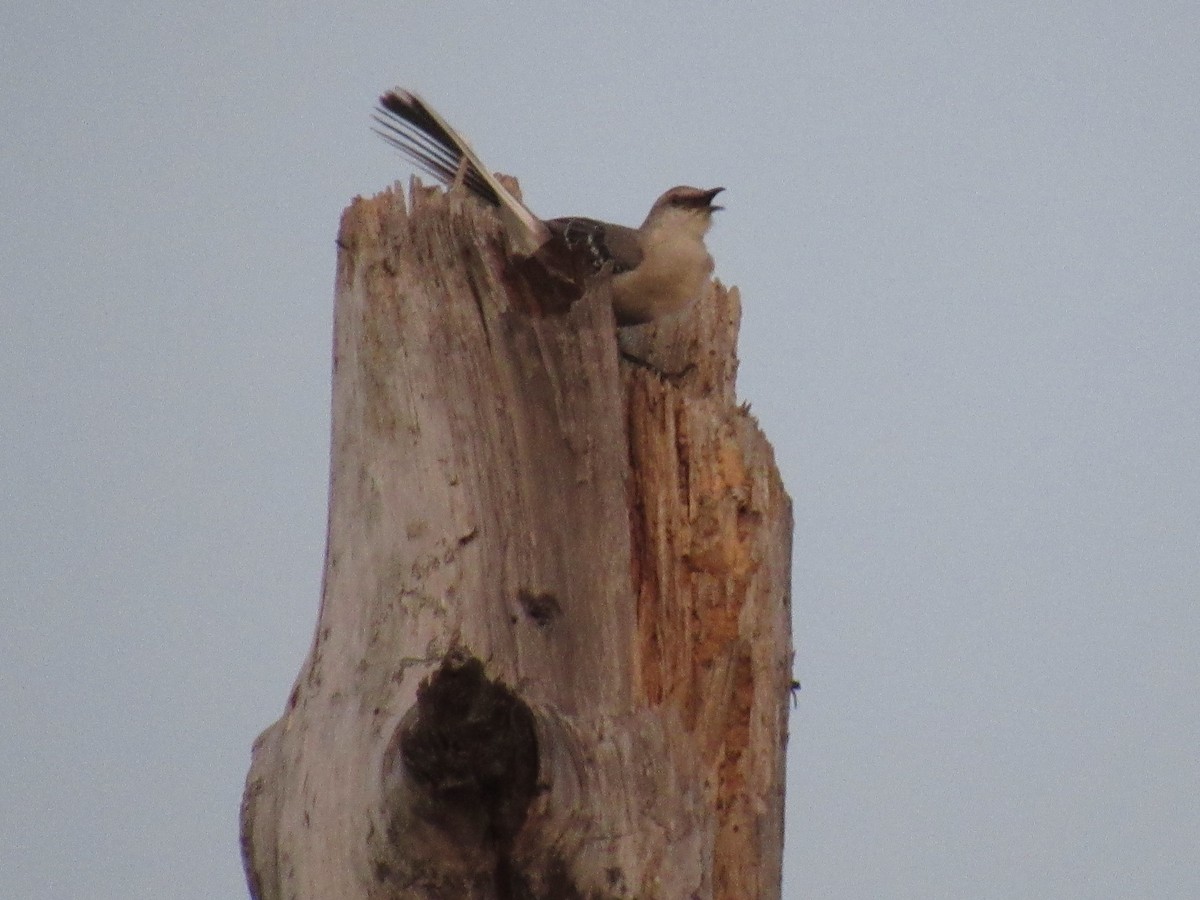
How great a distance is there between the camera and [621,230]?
6508mm

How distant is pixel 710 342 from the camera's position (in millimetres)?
5406

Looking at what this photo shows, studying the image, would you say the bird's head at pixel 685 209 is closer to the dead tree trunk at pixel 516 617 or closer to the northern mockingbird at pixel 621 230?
the northern mockingbird at pixel 621 230

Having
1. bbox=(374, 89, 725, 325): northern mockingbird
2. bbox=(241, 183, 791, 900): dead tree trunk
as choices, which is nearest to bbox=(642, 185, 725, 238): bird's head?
bbox=(374, 89, 725, 325): northern mockingbird

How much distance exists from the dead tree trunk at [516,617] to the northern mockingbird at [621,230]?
66cm

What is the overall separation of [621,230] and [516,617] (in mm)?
2875

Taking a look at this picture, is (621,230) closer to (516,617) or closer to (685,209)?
(685,209)

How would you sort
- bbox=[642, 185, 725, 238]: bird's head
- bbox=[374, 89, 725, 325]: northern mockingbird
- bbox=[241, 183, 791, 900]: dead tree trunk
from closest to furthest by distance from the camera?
bbox=[241, 183, 791, 900]: dead tree trunk
bbox=[374, 89, 725, 325]: northern mockingbird
bbox=[642, 185, 725, 238]: bird's head

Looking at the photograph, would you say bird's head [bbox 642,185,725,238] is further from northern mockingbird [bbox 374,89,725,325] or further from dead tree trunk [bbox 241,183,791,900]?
dead tree trunk [bbox 241,183,791,900]

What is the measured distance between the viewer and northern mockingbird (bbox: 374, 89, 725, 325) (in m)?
5.52

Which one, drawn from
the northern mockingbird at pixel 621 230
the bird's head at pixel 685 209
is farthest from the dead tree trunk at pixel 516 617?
the bird's head at pixel 685 209

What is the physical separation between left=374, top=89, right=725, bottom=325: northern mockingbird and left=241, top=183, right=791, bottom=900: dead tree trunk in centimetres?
66

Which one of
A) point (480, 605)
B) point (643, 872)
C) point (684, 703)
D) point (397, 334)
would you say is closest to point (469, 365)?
point (397, 334)

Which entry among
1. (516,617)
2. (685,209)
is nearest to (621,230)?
(685,209)

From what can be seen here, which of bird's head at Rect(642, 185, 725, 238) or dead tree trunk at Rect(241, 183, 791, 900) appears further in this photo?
bird's head at Rect(642, 185, 725, 238)
